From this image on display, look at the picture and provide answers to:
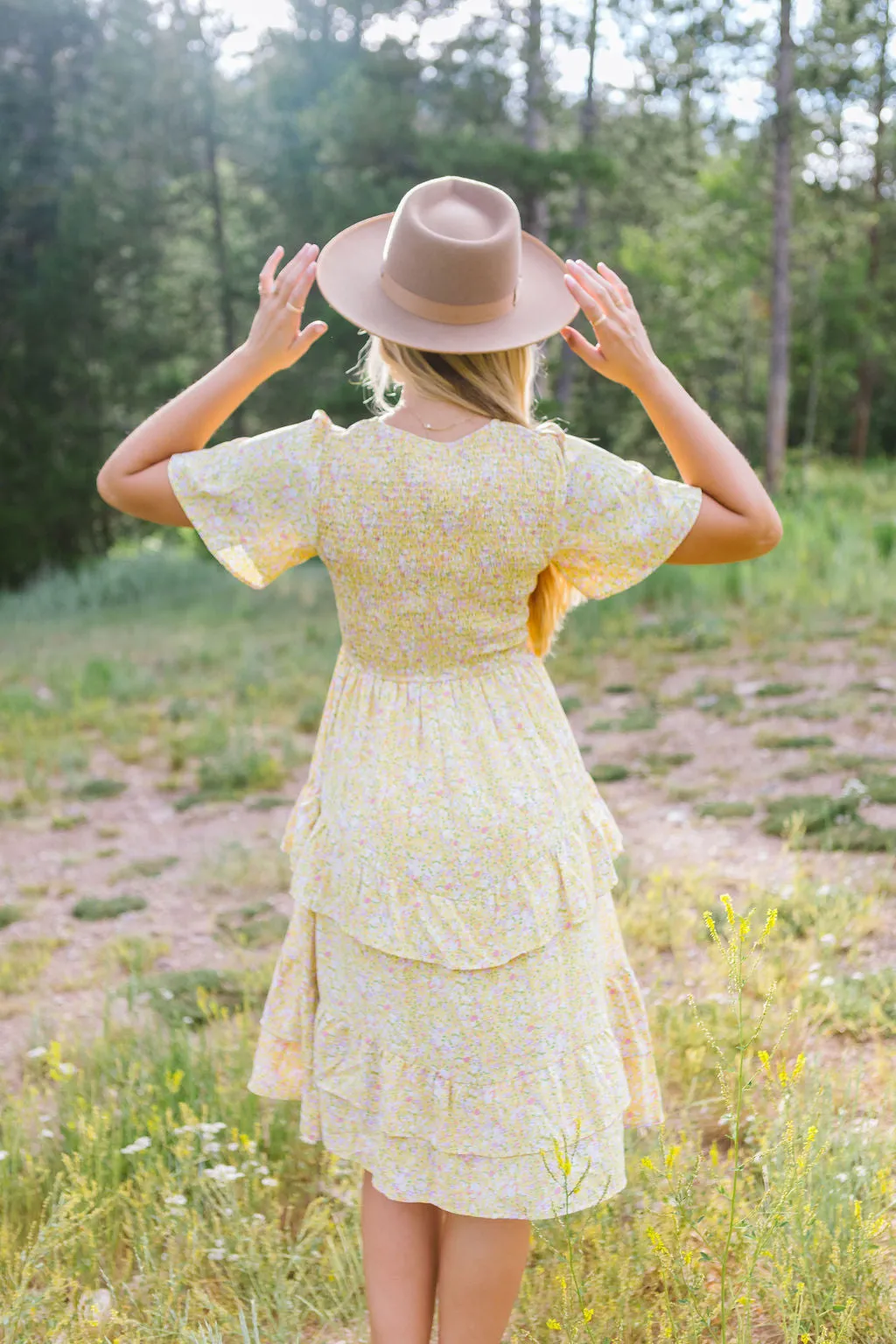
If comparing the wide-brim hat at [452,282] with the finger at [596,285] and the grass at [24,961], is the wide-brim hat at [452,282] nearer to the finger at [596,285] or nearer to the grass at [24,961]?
the finger at [596,285]

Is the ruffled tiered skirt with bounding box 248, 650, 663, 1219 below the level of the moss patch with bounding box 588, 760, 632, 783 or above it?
above

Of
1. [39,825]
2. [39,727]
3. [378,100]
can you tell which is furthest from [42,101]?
[39,825]

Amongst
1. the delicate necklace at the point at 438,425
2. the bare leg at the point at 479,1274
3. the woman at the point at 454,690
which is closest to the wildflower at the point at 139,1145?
the woman at the point at 454,690

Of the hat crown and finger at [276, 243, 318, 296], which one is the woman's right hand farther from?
finger at [276, 243, 318, 296]

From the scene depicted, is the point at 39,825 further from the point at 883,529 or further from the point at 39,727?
the point at 883,529

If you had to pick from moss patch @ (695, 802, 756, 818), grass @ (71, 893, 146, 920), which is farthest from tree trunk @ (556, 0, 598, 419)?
grass @ (71, 893, 146, 920)

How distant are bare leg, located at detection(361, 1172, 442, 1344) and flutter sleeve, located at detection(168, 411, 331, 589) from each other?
3.35ft

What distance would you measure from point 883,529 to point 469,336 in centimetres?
915

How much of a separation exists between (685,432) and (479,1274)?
1.33m

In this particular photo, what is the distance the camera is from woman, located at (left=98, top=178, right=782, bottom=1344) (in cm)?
177

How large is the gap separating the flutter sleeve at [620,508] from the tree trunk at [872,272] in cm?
1700

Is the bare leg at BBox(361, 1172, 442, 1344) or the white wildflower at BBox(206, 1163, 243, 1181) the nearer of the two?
the bare leg at BBox(361, 1172, 442, 1344)

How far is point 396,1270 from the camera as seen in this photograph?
1.88 meters

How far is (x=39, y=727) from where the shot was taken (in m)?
7.81
